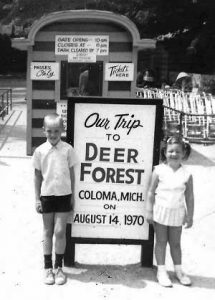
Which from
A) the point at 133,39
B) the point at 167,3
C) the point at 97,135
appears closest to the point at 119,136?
the point at 97,135

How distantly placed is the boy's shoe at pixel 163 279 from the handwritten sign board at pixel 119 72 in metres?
5.17

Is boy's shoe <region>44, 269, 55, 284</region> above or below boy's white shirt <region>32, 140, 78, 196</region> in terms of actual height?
below

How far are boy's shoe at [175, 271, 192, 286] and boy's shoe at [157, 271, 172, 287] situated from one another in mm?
109

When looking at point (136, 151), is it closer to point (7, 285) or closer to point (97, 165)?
point (97, 165)

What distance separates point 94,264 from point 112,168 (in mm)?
990

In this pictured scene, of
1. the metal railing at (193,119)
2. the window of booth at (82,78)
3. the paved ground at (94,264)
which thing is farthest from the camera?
the metal railing at (193,119)

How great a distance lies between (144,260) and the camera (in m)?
4.64

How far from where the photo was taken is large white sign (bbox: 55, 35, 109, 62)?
888cm

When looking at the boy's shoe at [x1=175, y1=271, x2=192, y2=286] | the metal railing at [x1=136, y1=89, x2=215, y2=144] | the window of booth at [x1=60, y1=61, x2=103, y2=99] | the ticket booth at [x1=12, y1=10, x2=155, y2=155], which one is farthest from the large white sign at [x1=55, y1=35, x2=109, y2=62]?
the boy's shoe at [x1=175, y1=271, x2=192, y2=286]

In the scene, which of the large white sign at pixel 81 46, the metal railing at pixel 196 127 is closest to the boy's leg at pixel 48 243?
the large white sign at pixel 81 46

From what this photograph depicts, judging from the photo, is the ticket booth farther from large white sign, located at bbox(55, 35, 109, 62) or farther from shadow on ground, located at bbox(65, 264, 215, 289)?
shadow on ground, located at bbox(65, 264, 215, 289)

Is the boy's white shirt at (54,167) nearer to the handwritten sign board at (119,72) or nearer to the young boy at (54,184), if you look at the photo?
the young boy at (54,184)

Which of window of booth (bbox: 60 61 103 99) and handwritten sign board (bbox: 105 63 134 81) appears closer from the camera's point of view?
handwritten sign board (bbox: 105 63 134 81)

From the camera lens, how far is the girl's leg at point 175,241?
14.0ft
